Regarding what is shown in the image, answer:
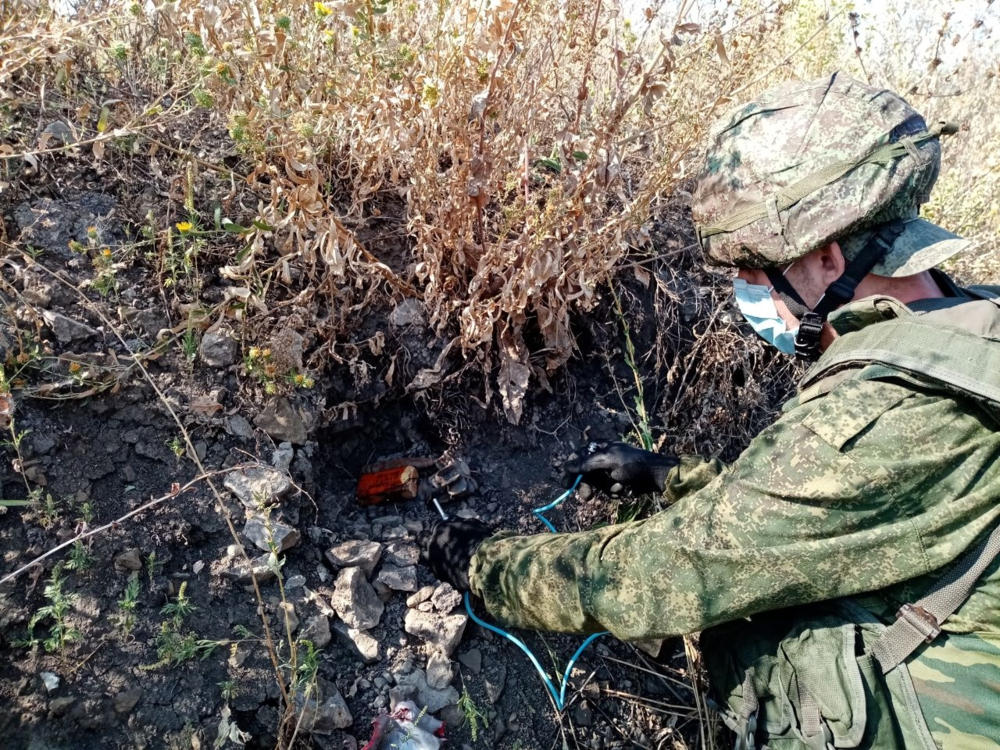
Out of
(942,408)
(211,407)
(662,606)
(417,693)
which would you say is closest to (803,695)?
(662,606)

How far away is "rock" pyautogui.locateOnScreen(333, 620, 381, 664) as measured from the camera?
2062 millimetres

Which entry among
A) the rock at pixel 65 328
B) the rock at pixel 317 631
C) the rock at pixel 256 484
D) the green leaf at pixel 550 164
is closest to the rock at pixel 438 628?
the rock at pixel 317 631

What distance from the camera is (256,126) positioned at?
209cm

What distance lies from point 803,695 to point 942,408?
0.80 metres

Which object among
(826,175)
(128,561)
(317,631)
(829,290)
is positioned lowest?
(317,631)

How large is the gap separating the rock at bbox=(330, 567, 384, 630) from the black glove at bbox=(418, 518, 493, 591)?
21 cm

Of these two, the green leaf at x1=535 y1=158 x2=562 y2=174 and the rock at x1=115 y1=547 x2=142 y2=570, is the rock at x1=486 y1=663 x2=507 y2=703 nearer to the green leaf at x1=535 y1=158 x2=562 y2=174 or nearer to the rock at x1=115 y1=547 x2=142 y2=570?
the rock at x1=115 y1=547 x2=142 y2=570

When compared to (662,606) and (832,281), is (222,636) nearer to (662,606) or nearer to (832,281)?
(662,606)

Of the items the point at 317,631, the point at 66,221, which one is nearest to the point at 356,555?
the point at 317,631

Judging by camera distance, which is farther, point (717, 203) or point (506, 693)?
point (506, 693)

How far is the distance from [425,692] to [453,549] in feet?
1.38

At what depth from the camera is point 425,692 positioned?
6.77ft

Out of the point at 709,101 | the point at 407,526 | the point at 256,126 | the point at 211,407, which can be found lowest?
the point at 407,526

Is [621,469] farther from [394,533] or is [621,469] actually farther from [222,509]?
[222,509]
